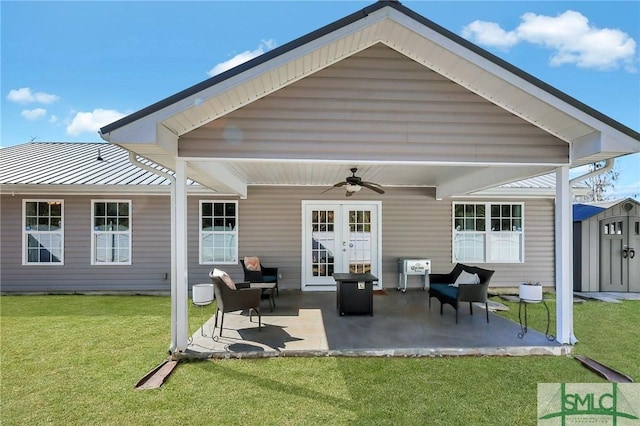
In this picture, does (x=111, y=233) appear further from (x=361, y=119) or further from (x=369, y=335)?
(x=361, y=119)

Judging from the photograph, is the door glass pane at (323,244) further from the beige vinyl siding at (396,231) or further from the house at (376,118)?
the house at (376,118)

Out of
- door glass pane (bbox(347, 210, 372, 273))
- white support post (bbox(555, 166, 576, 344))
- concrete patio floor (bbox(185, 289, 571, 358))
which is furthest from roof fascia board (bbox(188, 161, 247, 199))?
white support post (bbox(555, 166, 576, 344))

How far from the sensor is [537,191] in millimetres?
7992

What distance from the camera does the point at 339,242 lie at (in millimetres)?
8406

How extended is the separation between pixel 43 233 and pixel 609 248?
13806mm

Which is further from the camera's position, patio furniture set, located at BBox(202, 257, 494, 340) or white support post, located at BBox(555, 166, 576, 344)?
patio furniture set, located at BBox(202, 257, 494, 340)

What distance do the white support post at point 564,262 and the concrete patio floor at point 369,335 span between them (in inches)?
8.5

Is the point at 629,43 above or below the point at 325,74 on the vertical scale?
above

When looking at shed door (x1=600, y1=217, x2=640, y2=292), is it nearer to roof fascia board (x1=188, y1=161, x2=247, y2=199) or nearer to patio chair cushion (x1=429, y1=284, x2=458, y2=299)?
patio chair cushion (x1=429, y1=284, x2=458, y2=299)

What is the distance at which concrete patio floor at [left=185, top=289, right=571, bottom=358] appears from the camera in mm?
4133

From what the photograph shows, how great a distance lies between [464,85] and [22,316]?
26.4 ft

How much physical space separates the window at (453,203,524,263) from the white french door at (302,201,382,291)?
222cm

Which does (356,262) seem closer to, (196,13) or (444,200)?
(444,200)

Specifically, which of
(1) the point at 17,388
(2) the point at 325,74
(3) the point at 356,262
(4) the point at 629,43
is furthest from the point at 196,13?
(4) the point at 629,43
